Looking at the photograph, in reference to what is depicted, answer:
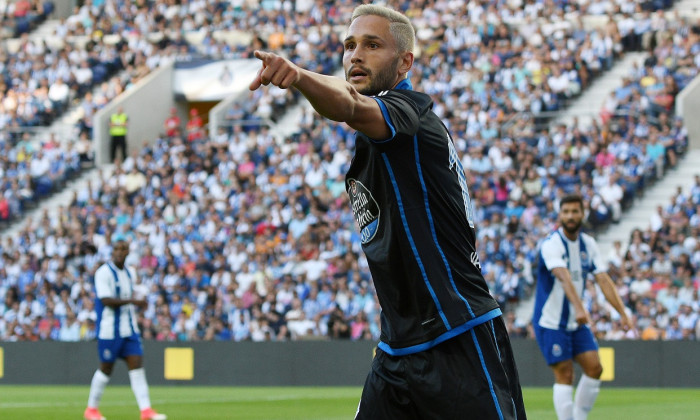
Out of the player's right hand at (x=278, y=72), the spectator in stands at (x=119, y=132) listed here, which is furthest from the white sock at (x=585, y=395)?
the spectator in stands at (x=119, y=132)

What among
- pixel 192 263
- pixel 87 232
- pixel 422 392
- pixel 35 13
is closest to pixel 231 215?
pixel 192 263

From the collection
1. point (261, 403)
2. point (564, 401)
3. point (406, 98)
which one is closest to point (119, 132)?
point (261, 403)

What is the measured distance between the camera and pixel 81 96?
33594mm

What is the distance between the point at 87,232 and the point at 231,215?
10.9ft

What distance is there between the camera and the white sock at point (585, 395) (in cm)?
1092

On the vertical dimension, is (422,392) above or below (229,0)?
below

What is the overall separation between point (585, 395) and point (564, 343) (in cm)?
56

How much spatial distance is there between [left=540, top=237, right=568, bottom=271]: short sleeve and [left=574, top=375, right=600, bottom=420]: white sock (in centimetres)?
102

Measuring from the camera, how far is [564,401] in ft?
35.2

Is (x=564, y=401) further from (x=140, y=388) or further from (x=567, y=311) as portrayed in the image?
(x=140, y=388)

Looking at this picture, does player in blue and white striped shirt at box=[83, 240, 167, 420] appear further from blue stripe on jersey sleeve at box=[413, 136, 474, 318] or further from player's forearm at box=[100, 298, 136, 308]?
blue stripe on jersey sleeve at box=[413, 136, 474, 318]

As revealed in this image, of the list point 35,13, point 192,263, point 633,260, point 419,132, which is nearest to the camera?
point 419,132

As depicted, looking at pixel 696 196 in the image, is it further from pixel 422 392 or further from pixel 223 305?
pixel 422 392

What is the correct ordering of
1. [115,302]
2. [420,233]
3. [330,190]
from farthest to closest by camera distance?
[330,190] → [115,302] → [420,233]
